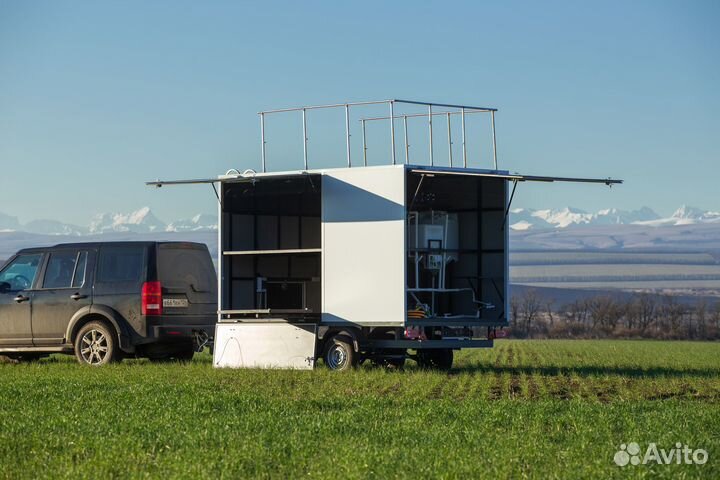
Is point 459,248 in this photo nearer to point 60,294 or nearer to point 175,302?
point 175,302

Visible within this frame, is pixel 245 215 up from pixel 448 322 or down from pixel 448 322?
up

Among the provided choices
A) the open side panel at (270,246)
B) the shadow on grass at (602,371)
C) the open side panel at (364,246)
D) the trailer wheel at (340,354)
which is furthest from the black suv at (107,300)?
the shadow on grass at (602,371)

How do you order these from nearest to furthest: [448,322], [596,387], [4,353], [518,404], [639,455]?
[639,455] → [518,404] → [596,387] → [448,322] → [4,353]

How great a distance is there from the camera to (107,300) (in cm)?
2008

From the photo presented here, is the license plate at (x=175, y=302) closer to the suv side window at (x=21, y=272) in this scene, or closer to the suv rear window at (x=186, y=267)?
the suv rear window at (x=186, y=267)

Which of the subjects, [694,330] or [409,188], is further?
[694,330]

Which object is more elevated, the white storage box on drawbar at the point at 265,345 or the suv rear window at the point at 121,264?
the suv rear window at the point at 121,264

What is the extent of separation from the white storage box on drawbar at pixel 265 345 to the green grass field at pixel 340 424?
4.02ft

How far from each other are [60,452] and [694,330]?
227 ft

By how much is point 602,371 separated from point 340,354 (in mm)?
4737

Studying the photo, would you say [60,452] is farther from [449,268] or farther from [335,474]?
[449,268]

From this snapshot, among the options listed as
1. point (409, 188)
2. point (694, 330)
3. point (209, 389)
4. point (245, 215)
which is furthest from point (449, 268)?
point (694, 330)

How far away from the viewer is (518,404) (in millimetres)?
13820

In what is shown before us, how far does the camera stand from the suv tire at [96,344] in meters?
20.1
